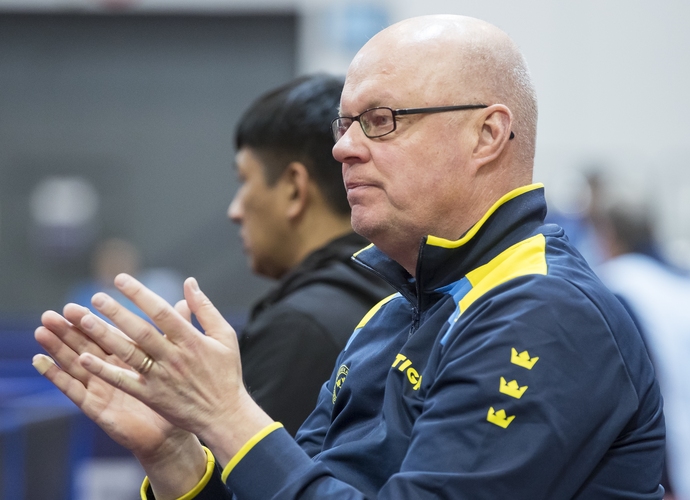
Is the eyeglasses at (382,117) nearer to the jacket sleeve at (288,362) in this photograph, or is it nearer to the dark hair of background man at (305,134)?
the jacket sleeve at (288,362)

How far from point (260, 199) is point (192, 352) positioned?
1423 mm

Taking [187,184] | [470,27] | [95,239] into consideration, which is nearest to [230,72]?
[187,184]

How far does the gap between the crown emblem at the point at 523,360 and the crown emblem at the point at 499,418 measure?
0.24ft

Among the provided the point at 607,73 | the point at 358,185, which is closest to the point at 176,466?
the point at 358,185

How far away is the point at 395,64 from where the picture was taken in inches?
63.6

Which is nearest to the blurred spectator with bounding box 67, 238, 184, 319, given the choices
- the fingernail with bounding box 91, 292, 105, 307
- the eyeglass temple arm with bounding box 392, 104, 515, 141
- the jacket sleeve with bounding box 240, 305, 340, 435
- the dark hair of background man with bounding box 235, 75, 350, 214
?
the dark hair of background man with bounding box 235, 75, 350, 214

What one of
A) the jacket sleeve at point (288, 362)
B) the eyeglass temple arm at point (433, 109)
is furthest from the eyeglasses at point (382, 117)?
the jacket sleeve at point (288, 362)

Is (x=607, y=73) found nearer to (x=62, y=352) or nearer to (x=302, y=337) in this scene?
→ (x=302, y=337)

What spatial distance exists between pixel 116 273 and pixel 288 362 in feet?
23.8

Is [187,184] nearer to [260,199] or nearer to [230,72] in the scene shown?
[230,72]

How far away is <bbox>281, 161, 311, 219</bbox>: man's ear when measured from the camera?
2719 mm

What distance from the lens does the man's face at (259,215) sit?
2.75m

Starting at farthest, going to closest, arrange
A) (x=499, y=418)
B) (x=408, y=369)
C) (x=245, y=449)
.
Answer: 1. (x=408, y=369)
2. (x=245, y=449)
3. (x=499, y=418)

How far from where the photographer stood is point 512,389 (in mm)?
1301
